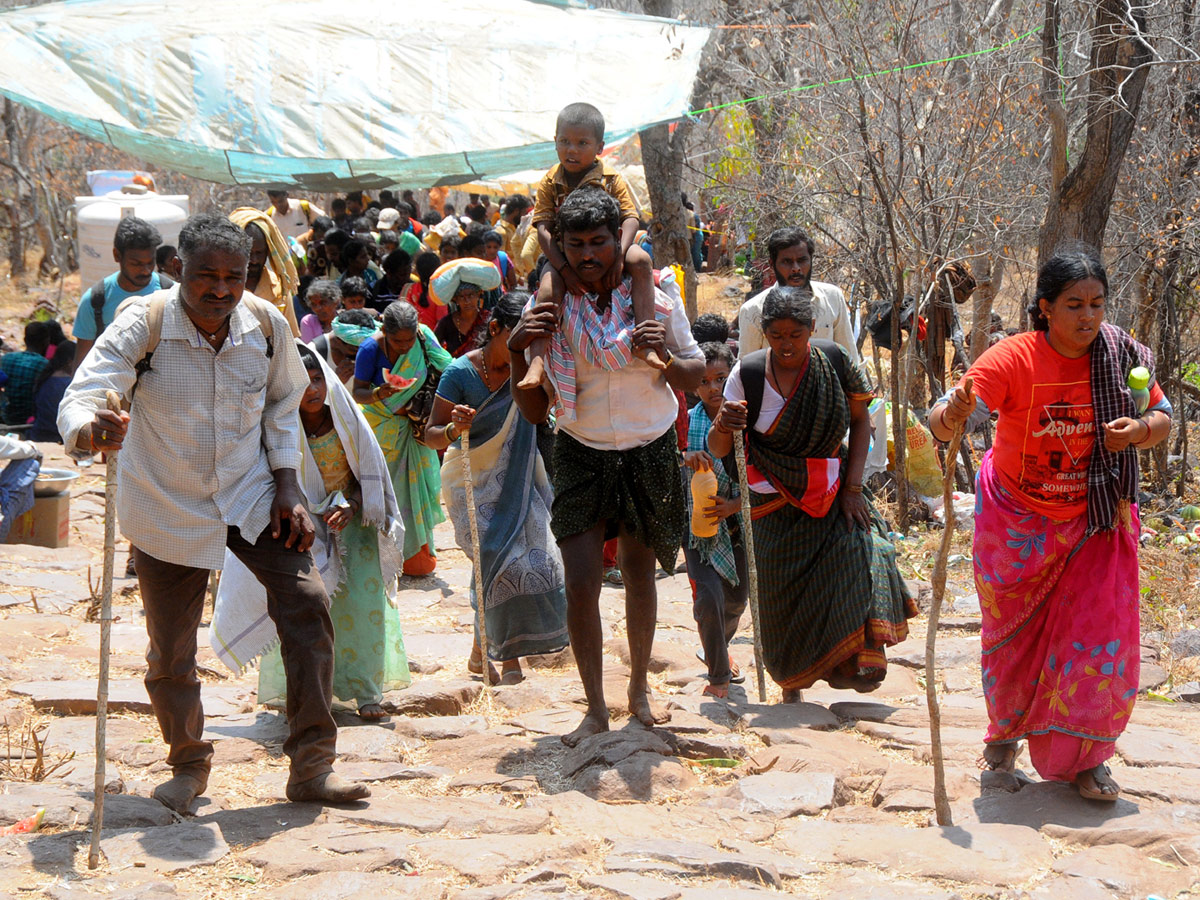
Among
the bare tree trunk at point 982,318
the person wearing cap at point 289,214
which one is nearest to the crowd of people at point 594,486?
the bare tree trunk at point 982,318

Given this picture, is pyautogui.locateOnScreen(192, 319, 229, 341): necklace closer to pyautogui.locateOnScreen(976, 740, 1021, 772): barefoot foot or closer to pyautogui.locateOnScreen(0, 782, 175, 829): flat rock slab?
pyautogui.locateOnScreen(0, 782, 175, 829): flat rock slab

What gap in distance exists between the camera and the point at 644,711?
490 cm

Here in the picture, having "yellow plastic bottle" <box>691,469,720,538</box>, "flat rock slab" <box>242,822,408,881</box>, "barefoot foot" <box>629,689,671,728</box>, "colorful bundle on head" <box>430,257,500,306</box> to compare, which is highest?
"colorful bundle on head" <box>430,257,500,306</box>

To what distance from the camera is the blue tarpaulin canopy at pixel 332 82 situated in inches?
435

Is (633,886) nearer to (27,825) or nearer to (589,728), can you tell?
(589,728)

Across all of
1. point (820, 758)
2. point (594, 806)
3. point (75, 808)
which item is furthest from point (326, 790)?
point (820, 758)

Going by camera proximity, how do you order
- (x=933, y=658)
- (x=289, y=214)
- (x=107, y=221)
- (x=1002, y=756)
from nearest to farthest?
1. (x=933, y=658)
2. (x=1002, y=756)
3. (x=107, y=221)
4. (x=289, y=214)

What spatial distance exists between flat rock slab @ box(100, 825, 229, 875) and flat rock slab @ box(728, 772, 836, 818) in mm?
1695

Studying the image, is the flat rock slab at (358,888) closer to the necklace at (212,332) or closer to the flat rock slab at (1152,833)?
the necklace at (212,332)

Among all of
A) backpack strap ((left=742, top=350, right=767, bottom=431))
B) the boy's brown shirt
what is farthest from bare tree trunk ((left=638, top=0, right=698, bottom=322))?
backpack strap ((left=742, top=350, right=767, bottom=431))

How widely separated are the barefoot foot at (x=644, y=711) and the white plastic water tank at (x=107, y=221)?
35.3 feet

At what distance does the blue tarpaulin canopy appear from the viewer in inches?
435

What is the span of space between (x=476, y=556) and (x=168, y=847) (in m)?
2.32

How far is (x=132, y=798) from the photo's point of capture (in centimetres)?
403
